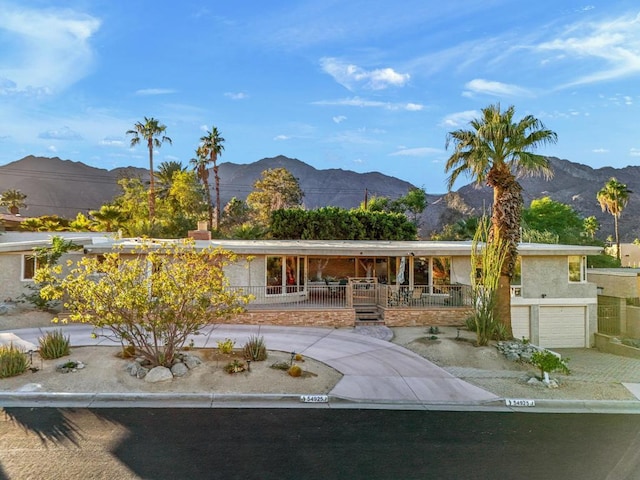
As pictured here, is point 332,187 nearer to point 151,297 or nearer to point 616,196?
point 616,196

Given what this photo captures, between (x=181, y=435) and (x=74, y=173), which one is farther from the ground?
(x=74, y=173)

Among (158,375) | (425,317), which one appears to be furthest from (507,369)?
(158,375)

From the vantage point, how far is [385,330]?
15836mm

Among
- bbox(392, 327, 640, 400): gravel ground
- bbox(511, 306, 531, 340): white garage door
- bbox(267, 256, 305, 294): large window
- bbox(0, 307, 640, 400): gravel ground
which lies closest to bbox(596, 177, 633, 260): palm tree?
bbox(511, 306, 531, 340): white garage door

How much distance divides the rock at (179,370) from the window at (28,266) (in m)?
11.9

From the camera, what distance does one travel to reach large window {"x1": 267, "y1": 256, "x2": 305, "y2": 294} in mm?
19469

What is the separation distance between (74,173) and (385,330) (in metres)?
129

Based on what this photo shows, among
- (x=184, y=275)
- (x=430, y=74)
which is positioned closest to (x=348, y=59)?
(x=430, y=74)

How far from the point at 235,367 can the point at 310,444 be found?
3967 mm

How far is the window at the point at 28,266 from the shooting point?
17.8 meters

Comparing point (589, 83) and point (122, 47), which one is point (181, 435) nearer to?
point (122, 47)

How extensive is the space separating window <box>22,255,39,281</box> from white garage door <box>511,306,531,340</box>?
21885mm

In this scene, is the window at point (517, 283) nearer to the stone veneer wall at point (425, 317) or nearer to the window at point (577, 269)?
the window at point (577, 269)

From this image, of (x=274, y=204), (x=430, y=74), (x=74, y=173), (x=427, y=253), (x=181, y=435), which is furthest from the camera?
(x=74, y=173)
